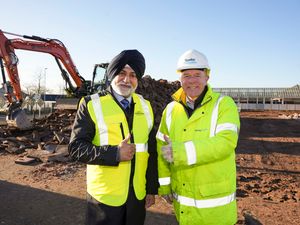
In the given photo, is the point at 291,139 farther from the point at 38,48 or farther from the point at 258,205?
the point at 38,48

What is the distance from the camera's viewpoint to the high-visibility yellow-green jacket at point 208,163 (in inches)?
107

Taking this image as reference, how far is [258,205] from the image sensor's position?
653 cm

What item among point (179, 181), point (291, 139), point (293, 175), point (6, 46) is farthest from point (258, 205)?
point (6, 46)

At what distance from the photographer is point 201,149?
105 inches

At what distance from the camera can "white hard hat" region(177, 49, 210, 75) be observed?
2.99 metres

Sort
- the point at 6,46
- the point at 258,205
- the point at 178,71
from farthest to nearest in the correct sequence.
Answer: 1. the point at 6,46
2. the point at 258,205
3. the point at 178,71

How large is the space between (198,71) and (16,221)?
14.0 feet

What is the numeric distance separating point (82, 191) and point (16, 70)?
Answer: 849cm

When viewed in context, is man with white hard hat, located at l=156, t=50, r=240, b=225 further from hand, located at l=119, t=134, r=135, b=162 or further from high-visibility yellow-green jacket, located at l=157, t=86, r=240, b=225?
hand, located at l=119, t=134, r=135, b=162

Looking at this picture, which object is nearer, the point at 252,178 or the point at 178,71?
the point at 178,71

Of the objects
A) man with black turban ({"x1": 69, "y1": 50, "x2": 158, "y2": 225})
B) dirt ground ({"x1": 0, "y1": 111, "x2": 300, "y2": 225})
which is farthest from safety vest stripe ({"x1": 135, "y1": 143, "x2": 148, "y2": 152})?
dirt ground ({"x1": 0, "y1": 111, "x2": 300, "y2": 225})

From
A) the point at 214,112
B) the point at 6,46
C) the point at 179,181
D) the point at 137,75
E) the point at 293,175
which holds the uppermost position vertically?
the point at 6,46

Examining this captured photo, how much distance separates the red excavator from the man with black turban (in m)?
11.4

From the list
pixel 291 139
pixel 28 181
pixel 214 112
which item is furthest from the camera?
pixel 291 139
